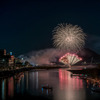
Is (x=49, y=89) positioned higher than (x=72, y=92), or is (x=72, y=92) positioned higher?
(x=49, y=89)

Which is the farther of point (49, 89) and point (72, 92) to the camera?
point (49, 89)

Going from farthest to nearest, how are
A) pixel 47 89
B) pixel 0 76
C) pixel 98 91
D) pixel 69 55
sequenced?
pixel 69 55, pixel 0 76, pixel 47 89, pixel 98 91

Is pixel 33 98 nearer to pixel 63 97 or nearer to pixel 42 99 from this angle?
pixel 42 99

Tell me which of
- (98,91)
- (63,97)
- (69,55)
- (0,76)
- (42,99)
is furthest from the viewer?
(69,55)

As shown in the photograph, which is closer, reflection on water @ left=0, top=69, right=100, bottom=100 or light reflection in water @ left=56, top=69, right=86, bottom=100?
light reflection in water @ left=56, top=69, right=86, bottom=100

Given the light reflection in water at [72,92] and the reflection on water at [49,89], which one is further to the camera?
the reflection on water at [49,89]

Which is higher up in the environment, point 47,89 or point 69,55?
point 69,55

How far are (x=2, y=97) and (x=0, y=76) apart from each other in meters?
60.3

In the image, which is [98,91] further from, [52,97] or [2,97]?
[2,97]

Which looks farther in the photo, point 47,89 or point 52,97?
point 47,89

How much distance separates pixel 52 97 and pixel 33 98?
5.38 m

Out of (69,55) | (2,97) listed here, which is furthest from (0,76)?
(2,97)

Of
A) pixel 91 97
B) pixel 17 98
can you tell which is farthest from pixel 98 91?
pixel 17 98

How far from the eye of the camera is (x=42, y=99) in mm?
46062
